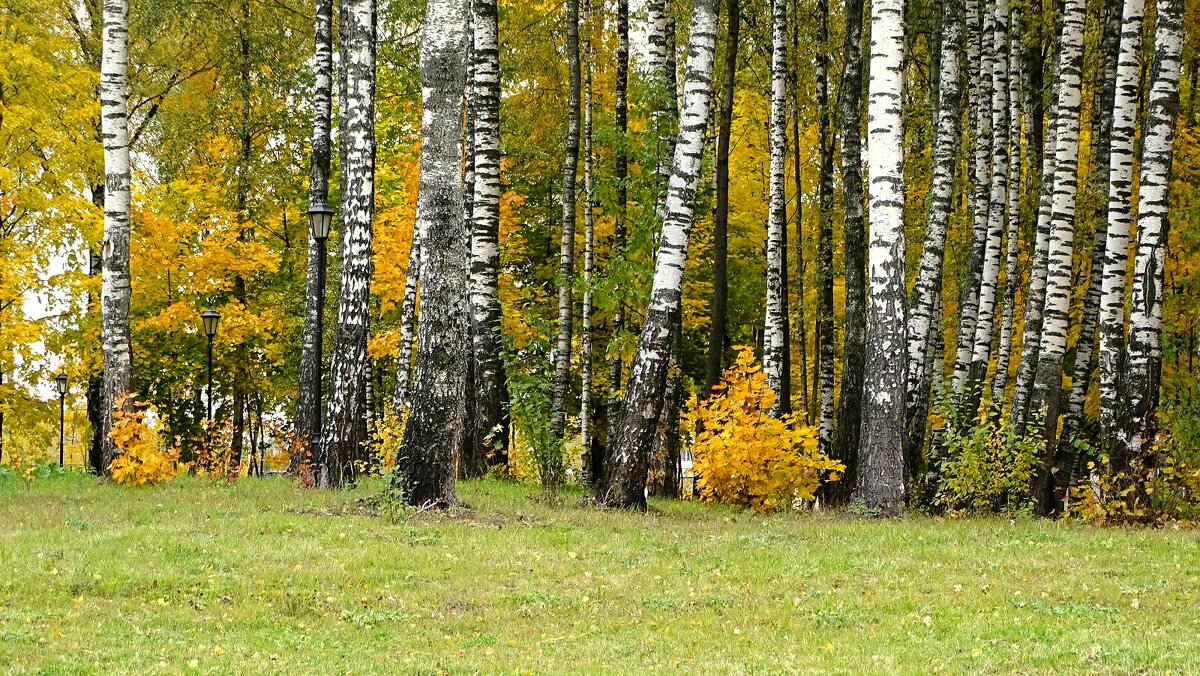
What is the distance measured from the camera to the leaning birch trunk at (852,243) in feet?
55.9

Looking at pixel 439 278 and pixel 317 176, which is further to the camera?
pixel 317 176

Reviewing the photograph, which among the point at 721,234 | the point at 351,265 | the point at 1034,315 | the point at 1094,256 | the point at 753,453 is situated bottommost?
the point at 753,453

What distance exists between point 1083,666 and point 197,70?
85.8ft

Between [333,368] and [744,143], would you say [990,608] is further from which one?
[744,143]

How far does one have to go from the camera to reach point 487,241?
1727cm

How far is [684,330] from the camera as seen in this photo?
94.0 ft

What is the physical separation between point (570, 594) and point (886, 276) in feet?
19.6

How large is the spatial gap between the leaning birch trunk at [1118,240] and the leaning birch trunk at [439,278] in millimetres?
7560

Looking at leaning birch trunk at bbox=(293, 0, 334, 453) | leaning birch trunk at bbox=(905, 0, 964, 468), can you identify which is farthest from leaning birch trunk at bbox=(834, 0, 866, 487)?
leaning birch trunk at bbox=(293, 0, 334, 453)

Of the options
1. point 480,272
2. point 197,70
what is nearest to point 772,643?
point 480,272

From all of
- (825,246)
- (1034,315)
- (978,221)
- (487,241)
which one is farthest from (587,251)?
(1034,315)

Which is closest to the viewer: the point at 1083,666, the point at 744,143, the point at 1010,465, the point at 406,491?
the point at 1083,666

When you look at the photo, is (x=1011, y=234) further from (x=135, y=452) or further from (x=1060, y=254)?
(x=135, y=452)

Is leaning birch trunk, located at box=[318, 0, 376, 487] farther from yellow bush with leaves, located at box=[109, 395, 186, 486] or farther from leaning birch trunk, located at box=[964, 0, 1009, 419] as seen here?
leaning birch trunk, located at box=[964, 0, 1009, 419]
